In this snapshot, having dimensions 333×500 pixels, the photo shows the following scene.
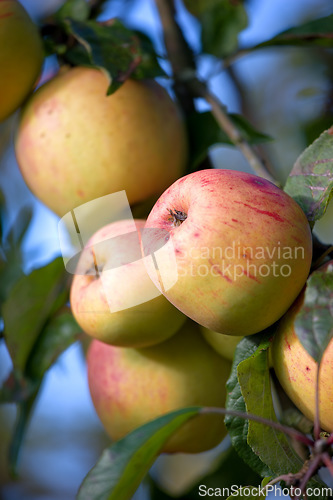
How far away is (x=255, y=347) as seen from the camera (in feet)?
2.08

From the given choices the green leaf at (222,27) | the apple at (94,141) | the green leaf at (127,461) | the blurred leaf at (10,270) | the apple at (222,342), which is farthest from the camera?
the blurred leaf at (10,270)

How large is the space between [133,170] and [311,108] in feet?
2.60

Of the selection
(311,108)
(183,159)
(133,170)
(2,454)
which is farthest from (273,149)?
(2,454)

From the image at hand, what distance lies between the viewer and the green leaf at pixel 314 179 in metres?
0.63

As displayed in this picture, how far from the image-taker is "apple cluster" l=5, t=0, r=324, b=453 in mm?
565

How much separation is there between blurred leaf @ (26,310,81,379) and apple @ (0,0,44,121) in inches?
13.7

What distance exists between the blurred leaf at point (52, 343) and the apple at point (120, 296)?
0.22 m

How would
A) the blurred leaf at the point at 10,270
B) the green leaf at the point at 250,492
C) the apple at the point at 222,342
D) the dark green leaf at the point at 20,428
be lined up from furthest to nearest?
the blurred leaf at the point at 10,270, the dark green leaf at the point at 20,428, the apple at the point at 222,342, the green leaf at the point at 250,492

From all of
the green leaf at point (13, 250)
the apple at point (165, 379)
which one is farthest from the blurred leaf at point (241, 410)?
the green leaf at point (13, 250)

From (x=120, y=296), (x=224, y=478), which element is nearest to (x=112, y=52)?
(x=120, y=296)

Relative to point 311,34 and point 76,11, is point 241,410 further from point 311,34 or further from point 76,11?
point 76,11

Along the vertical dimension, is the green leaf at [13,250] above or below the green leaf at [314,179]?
below

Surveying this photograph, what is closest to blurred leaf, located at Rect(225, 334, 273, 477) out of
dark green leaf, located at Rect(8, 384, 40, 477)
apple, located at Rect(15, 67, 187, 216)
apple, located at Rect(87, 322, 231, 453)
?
apple, located at Rect(87, 322, 231, 453)

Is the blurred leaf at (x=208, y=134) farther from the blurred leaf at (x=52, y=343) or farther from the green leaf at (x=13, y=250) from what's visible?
the green leaf at (x=13, y=250)
